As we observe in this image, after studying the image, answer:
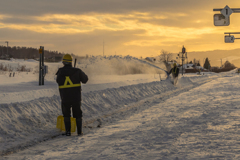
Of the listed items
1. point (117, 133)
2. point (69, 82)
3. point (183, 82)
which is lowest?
point (117, 133)

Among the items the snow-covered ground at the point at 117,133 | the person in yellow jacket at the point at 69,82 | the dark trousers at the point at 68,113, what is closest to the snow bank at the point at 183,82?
the snow-covered ground at the point at 117,133

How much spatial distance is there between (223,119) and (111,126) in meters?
3.50

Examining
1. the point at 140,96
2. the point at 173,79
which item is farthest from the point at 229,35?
the point at 140,96

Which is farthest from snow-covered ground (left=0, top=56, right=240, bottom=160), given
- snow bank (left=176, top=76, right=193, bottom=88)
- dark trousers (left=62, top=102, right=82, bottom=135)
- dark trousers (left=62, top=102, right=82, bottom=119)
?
snow bank (left=176, top=76, right=193, bottom=88)

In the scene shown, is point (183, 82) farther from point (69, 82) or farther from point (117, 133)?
point (69, 82)

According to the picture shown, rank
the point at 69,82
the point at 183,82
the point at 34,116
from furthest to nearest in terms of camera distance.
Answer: the point at 183,82, the point at 34,116, the point at 69,82

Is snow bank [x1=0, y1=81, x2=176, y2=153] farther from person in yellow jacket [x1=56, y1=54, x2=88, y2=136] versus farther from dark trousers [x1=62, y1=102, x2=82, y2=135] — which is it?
person in yellow jacket [x1=56, y1=54, x2=88, y2=136]

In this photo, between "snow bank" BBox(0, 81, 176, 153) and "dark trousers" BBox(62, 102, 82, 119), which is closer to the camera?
"snow bank" BBox(0, 81, 176, 153)

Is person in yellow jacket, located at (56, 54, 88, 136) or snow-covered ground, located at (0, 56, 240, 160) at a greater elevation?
person in yellow jacket, located at (56, 54, 88, 136)

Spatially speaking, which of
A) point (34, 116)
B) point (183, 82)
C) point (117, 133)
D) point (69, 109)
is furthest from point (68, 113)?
point (183, 82)

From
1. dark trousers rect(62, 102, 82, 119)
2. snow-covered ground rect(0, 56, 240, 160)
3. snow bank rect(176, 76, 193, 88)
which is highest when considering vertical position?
dark trousers rect(62, 102, 82, 119)

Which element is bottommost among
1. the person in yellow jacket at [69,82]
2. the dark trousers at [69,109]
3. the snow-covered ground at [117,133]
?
the snow-covered ground at [117,133]

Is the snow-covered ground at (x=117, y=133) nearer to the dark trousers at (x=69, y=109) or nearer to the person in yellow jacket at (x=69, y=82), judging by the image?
the dark trousers at (x=69, y=109)

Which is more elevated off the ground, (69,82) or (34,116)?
(69,82)
